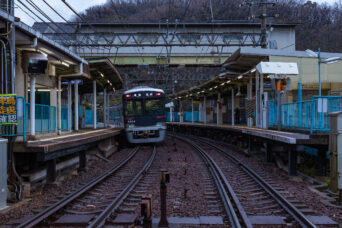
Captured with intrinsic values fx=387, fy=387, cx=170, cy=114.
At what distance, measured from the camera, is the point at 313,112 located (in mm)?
10156

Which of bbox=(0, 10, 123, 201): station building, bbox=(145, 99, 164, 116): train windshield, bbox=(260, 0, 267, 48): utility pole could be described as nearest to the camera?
bbox=(0, 10, 123, 201): station building

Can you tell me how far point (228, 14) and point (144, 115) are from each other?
21.7m

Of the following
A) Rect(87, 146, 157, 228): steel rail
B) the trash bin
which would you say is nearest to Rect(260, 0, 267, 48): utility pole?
Rect(87, 146, 157, 228): steel rail

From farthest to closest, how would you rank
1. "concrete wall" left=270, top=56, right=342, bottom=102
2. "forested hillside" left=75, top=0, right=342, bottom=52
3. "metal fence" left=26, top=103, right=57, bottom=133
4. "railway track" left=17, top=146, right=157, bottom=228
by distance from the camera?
1. "forested hillside" left=75, top=0, right=342, bottom=52
2. "concrete wall" left=270, top=56, right=342, bottom=102
3. "metal fence" left=26, top=103, right=57, bottom=133
4. "railway track" left=17, top=146, right=157, bottom=228

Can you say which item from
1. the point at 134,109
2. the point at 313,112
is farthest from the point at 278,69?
the point at 134,109

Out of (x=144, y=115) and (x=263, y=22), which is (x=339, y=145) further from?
(x=263, y=22)

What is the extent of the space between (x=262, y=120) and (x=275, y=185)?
8.06m

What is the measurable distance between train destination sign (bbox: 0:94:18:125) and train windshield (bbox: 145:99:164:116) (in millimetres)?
12012

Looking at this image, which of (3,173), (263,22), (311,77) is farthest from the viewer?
(263,22)

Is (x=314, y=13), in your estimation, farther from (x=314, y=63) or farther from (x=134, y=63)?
(x=314, y=63)

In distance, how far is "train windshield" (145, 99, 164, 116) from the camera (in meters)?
19.4

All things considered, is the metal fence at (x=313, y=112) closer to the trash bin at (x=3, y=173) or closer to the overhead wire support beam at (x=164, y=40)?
the trash bin at (x=3, y=173)

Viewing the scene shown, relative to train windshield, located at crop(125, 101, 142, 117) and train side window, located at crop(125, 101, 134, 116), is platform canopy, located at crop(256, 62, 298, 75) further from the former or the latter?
train side window, located at crop(125, 101, 134, 116)

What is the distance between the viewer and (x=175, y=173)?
11.0 m
